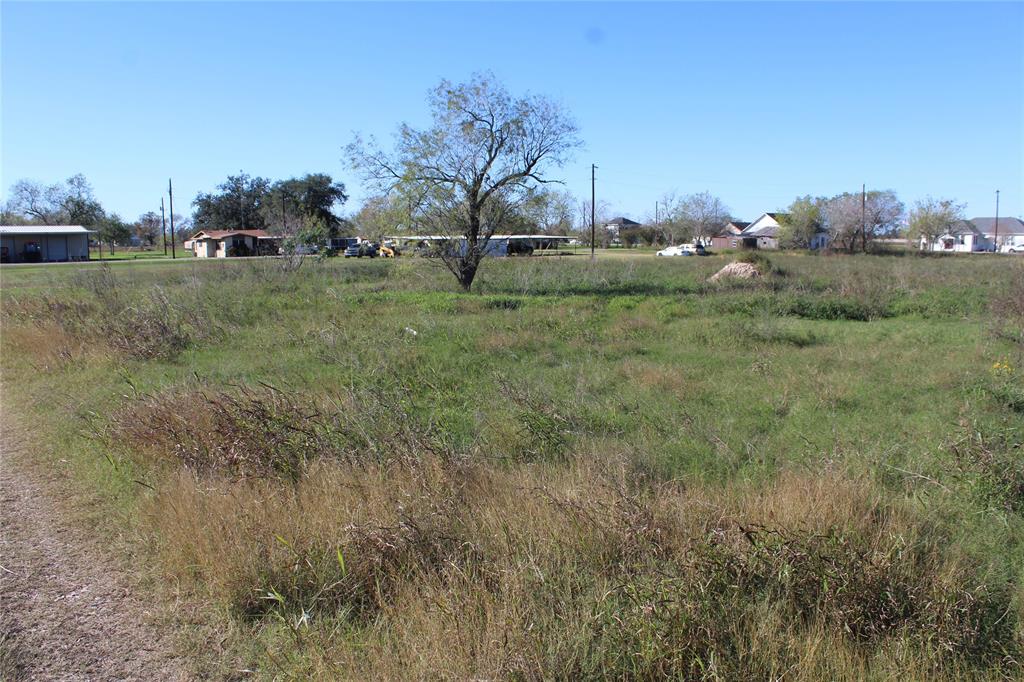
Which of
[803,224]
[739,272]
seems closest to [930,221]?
[803,224]

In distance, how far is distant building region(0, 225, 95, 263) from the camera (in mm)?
59416

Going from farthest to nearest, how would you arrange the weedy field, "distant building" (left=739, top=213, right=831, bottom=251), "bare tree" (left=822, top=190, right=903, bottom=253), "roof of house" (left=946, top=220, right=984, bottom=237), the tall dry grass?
"roof of house" (left=946, top=220, right=984, bottom=237), "distant building" (left=739, top=213, right=831, bottom=251), "bare tree" (left=822, top=190, right=903, bottom=253), the weedy field, the tall dry grass

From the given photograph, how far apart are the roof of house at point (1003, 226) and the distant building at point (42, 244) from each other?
385ft

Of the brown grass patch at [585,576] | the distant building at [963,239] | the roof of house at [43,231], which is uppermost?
the distant building at [963,239]

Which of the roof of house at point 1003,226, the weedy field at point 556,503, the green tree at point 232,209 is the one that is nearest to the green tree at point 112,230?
the green tree at point 232,209

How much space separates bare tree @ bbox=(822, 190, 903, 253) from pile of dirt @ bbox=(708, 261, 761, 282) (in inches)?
1829

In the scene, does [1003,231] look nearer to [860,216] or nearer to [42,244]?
[860,216]

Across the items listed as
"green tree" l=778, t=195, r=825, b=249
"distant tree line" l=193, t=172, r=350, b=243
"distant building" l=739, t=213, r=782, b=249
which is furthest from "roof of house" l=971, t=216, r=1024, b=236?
"distant tree line" l=193, t=172, r=350, b=243

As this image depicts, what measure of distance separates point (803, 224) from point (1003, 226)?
151 feet

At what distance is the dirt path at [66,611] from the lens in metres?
3.84

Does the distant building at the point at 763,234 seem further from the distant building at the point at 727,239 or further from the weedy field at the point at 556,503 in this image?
the weedy field at the point at 556,503

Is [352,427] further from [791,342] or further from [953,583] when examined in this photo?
[791,342]

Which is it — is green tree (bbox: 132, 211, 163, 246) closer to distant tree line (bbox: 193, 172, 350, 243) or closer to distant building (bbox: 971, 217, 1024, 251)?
distant tree line (bbox: 193, 172, 350, 243)

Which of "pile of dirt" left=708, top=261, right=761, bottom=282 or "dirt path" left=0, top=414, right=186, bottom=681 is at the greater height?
"pile of dirt" left=708, top=261, right=761, bottom=282
